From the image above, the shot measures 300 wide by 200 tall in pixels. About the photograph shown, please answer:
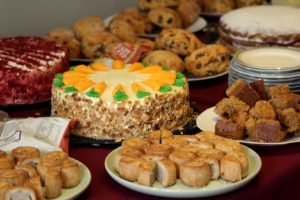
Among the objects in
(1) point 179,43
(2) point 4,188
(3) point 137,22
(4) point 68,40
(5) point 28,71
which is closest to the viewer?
(2) point 4,188

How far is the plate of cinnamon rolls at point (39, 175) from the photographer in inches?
48.6

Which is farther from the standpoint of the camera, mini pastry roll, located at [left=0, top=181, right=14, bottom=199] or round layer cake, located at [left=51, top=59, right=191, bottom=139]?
round layer cake, located at [left=51, top=59, right=191, bottom=139]

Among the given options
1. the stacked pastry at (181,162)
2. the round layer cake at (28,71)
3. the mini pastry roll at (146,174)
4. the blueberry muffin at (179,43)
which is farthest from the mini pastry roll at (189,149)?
the blueberry muffin at (179,43)

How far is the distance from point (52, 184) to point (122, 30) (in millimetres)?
1223

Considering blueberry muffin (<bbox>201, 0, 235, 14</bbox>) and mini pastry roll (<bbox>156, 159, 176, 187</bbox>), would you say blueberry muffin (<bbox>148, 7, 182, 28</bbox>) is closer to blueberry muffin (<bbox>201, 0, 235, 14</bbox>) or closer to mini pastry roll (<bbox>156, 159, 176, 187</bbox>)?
blueberry muffin (<bbox>201, 0, 235, 14</bbox>)

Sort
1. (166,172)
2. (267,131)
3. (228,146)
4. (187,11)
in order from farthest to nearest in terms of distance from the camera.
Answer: (187,11)
(267,131)
(228,146)
(166,172)

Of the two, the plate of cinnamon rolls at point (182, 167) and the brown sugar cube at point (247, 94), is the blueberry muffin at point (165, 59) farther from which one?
the plate of cinnamon rolls at point (182, 167)

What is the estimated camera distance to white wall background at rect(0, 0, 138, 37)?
2484 mm

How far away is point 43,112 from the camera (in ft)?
6.04


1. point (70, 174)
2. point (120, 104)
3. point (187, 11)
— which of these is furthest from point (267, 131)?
point (187, 11)

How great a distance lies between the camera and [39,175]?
1.31 meters

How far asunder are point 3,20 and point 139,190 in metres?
1.34

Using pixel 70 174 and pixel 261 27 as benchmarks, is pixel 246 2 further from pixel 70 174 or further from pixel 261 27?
pixel 70 174

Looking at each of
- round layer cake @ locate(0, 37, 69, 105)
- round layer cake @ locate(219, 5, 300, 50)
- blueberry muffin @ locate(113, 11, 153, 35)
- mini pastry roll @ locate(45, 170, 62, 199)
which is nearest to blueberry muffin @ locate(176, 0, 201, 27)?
blueberry muffin @ locate(113, 11, 153, 35)
